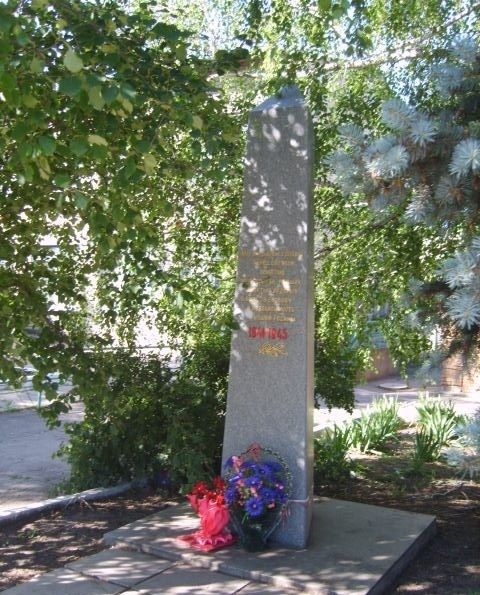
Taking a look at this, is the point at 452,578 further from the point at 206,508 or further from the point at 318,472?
the point at 318,472

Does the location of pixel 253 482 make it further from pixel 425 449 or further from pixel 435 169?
pixel 425 449

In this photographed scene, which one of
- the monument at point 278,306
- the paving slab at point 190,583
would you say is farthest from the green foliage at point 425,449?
the paving slab at point 190,583

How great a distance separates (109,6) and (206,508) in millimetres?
3168

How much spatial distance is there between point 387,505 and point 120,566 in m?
2.60

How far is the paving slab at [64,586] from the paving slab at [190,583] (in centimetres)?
20

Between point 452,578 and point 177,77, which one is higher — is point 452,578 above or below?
below

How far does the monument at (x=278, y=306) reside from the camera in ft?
16.0

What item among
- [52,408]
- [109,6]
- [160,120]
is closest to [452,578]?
[52,408]

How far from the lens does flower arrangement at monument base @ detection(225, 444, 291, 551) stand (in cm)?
455

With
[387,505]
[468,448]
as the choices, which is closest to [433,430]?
[387,505]

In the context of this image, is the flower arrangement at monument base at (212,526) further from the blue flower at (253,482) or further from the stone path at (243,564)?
the blue flower at (253,482)

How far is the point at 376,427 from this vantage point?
344 inches

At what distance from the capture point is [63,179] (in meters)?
3.37

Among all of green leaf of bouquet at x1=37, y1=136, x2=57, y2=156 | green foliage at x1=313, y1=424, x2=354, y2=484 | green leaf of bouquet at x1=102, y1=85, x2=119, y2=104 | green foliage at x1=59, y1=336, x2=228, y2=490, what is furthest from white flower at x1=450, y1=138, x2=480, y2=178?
green foliage at x1=313, y1=424, x2=354, y2=484
